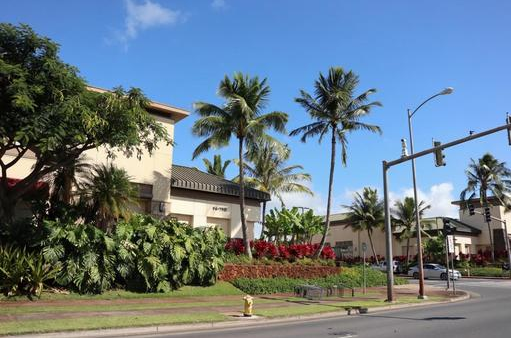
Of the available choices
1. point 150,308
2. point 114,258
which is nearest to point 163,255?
point 114,258

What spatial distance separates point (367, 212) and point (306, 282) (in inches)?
1205

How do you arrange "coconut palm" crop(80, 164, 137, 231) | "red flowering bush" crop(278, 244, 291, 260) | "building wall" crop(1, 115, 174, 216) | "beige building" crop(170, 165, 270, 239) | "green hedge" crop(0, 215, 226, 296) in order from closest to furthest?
1. "green hedge" crop(0, 215, 226, 296)
2. "coconut palm" crop(80, 164, 137, 231)
3. "building wall" crop(1, 115, 174, 216)
4. "red flowering bush" crop(278, 244, 291, 260)
5. "beige building" crop(170, 165, 270, 239)

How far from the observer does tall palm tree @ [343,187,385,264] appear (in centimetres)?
5475

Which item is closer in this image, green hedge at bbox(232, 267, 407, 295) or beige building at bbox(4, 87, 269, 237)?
green hedge at bbox(232, 267, 407, 295)

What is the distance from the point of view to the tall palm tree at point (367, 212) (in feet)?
180

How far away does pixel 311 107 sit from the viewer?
31453 millimetres

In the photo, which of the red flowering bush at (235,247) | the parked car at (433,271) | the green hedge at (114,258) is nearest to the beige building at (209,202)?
the red flowering bush at (235,247)

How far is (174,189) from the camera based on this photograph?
93.3 ft

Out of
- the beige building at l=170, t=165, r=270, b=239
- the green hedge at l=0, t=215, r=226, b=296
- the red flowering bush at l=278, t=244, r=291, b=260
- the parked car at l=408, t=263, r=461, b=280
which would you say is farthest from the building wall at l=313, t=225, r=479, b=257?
the green hedge at l=0, t=215, r=226, b=296

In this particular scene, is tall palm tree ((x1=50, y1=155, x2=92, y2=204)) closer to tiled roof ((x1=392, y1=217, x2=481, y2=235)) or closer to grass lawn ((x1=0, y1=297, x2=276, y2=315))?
grass lawn ((x1=0, y1=297, x2=276, y2=315))

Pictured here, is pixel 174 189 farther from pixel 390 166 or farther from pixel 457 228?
pixel 457 228

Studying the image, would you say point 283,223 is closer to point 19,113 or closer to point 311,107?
point 311,107

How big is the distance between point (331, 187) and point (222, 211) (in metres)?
6.94

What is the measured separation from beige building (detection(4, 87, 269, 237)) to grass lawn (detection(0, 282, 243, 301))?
19.3 ft
